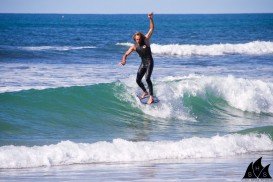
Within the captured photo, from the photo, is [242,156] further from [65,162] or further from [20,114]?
[20,114]

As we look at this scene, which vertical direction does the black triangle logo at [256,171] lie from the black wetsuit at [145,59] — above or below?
below

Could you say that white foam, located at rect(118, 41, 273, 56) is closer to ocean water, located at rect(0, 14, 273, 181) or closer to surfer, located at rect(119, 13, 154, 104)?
ocean water, located at rect(0, 14, 273, 181)

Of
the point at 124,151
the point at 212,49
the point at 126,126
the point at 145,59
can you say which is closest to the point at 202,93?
the point at 126,126

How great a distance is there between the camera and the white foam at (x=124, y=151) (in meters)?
10.5

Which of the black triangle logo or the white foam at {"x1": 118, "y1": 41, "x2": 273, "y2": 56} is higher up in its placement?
the white foam at {"x1": 118, "y1": 41, "x2": 273, "y2": 56}

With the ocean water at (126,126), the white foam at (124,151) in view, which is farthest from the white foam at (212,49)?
the white foam at (124,151)

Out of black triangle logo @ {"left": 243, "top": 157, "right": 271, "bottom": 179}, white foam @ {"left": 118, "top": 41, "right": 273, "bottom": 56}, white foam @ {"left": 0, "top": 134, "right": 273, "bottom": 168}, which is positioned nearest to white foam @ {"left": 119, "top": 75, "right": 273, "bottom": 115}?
white foam @ {"left": 0, "top": 134, "right": 273, "bottom": 168}

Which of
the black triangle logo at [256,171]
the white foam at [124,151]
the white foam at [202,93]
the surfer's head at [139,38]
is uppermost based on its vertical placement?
the surfer's head at [139,38]

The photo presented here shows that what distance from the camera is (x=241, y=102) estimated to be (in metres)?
18.4

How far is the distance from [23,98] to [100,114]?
1964mm

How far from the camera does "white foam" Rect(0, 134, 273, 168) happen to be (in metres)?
10.5

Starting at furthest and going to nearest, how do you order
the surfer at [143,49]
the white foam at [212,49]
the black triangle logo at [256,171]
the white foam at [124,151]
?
the white foam at [212,49]
the surfer at [143,49]
the white foam at [124,151]
the black triangle logo at [256,171]

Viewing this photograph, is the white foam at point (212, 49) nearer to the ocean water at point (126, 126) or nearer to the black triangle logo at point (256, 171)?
the ocean water at point (126, 126)

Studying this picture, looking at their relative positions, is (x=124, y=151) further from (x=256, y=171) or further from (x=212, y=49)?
(x=212, y=49)
